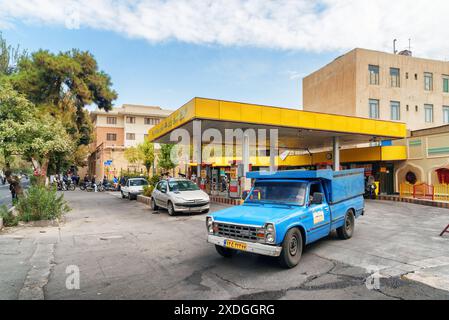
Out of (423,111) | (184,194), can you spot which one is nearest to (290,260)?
(184,194)

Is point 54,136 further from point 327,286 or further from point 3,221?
point 327,286

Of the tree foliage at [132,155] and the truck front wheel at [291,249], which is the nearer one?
the truck front wheel at [291,249]

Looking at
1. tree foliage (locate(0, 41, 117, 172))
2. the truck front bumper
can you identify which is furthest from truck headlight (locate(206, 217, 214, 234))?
tree foliage (locate(0, 41, 117, 172))

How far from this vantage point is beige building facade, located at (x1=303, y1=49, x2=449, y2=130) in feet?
88.9

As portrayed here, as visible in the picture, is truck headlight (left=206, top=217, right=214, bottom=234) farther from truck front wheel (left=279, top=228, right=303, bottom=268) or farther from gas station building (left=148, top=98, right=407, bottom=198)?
gas station building (left=148, top=98, right=407, bottom=198)

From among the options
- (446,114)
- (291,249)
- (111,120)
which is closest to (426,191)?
(291,249)

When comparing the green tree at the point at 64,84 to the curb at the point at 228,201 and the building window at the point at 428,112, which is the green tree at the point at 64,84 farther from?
the building window at the point at 428,112

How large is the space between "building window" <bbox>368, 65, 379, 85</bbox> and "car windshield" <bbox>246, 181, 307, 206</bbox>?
81.3 feet

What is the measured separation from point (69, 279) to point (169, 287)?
194 cm

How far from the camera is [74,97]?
82.6ft

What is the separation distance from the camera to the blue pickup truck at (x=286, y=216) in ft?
18.2

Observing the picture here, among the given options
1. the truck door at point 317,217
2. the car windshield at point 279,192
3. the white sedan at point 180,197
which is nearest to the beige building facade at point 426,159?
the white sedan at point 180,197

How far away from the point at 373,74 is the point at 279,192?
25580 millimetres

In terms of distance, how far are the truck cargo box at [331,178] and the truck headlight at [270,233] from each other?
1923mm
